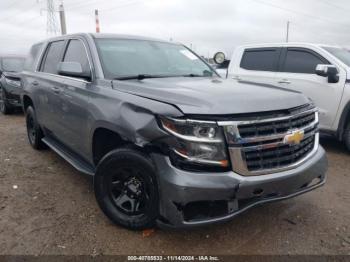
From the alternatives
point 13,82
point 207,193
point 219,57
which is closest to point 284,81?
point 219,57

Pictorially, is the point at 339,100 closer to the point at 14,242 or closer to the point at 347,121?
the point at 347,121

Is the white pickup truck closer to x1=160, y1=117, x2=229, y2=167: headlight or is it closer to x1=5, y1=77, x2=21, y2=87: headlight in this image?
x1=160, y1=117, x2=229, y2=167: headlight

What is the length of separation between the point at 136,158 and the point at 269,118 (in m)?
1.12

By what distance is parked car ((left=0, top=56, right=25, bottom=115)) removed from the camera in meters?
9.75

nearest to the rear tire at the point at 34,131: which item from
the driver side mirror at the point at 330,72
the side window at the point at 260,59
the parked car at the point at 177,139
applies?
the parked car at the point at 177,139

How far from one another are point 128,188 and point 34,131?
338cm

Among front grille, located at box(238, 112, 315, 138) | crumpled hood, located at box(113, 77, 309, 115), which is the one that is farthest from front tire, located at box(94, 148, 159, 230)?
front grille, located at box(238, 112, 315, 138)

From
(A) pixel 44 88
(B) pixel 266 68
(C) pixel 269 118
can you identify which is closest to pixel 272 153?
(C) pixel 269 118

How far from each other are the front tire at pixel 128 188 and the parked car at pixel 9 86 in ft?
24.4

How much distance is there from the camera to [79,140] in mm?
3893

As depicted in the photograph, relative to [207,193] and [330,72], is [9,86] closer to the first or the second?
[330,72]

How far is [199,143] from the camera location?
2584mm

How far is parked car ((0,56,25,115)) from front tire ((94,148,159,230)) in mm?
7429

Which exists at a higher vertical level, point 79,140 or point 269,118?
point 269,118
